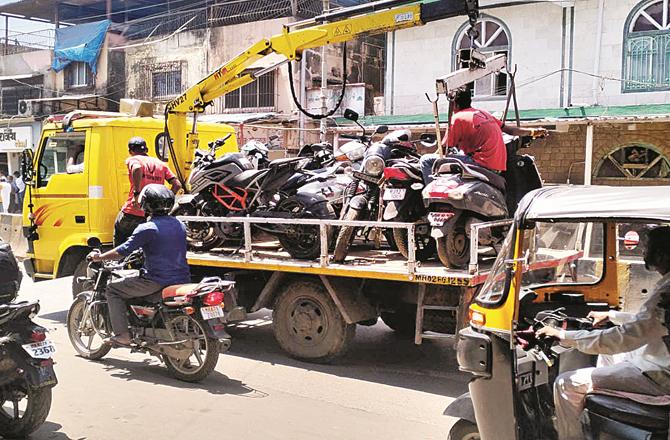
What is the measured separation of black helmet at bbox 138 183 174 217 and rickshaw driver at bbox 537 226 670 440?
3607mm

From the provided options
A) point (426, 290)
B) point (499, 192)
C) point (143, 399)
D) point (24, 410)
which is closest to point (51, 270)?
point (143, 399)

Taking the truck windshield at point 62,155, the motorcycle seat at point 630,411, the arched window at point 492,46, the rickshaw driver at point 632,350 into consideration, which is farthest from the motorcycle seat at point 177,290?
the arched window at point 492,46

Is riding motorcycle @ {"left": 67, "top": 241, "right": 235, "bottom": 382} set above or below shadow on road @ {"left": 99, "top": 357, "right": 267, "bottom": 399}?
above

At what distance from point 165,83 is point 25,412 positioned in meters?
20.8

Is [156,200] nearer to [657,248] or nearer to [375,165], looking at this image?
[375,165]

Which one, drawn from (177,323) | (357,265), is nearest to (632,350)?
(357,265)

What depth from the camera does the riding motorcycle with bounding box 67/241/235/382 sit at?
5.72 m

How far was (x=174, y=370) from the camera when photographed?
6.01 meters

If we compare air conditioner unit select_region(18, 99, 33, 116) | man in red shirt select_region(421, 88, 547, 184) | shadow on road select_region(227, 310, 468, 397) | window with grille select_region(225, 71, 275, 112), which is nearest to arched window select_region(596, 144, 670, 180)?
window with grille select_region(225, 71, 275, 112)

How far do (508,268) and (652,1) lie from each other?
566 inches

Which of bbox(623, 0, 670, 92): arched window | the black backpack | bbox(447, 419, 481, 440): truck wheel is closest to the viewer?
bbox(447, 419, 481, 440): truck wheel

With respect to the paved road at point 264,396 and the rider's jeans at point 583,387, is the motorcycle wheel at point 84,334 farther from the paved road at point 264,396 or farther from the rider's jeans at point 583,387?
the rider's jeans at point 583,387

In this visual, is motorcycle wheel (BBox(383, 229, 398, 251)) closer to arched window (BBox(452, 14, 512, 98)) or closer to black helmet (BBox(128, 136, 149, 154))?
black helmet (BBox(128, 136, 149, 154))

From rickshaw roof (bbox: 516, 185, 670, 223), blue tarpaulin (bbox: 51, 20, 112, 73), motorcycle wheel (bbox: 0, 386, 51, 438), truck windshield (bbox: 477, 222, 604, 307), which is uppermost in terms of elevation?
blue tarpaulin (bbox: 51, 20, 112, 73)
